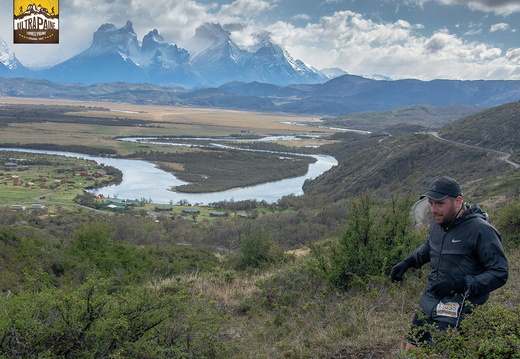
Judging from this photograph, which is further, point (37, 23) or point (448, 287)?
point (37, 23)

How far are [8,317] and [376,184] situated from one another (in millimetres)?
48801

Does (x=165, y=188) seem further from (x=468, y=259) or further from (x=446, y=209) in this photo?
(x=468, y=259)

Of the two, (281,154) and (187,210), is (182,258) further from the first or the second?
(281,154)

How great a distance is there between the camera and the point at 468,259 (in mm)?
3188

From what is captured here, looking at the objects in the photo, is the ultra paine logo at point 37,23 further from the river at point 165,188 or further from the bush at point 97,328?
the river at point 165,188

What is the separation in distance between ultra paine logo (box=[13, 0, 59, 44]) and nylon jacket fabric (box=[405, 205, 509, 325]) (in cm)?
2087

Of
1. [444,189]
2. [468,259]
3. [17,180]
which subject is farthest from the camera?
[17,180]

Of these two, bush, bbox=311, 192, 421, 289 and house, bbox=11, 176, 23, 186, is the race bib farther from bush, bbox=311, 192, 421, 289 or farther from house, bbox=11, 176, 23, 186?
house, bbox=11, 176, 23, 186

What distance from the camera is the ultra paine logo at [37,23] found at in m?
19.4

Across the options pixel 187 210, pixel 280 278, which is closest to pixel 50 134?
pixel 187 210

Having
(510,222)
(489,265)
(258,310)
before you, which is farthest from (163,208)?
(489,265)

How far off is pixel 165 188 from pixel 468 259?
53063 millimetres

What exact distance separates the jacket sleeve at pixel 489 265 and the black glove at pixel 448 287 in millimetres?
109

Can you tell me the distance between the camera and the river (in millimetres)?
49062
